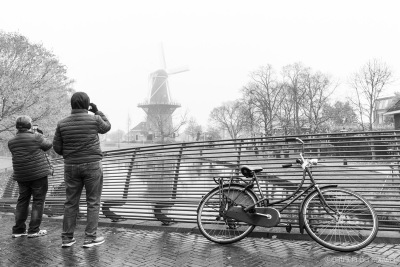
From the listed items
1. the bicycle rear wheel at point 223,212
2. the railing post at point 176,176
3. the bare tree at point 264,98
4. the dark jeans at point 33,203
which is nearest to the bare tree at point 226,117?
the bare tree at point 264,98

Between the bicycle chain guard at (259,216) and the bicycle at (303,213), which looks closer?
the bicycle at (303,213)

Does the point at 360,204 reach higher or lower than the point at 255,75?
lower

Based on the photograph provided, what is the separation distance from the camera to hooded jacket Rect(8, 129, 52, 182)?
5.14 meters

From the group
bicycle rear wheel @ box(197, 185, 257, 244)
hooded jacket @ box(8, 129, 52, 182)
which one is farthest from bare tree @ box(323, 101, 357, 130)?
hooded jacket @ box(8, 129, 52, 182)

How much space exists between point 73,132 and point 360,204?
3.62 metres

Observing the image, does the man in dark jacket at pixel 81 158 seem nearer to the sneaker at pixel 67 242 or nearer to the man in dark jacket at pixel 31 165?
the sneaker at pixel 67 242

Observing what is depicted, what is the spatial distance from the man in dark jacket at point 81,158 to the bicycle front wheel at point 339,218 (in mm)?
2659

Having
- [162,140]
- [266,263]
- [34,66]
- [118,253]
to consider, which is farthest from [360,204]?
[162,140]

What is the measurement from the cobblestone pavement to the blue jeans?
0.95ft

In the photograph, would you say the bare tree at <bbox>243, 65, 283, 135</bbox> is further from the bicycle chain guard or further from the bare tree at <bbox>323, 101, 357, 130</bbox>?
the bicycle chain guard

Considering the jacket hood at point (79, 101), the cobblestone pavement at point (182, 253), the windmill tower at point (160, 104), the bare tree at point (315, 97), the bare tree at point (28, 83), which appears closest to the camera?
the cobblestone pavement at point (182, 253)

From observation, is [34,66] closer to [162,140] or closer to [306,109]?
[306,109]

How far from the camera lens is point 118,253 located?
422cm

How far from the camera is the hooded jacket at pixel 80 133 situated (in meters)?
4.48
